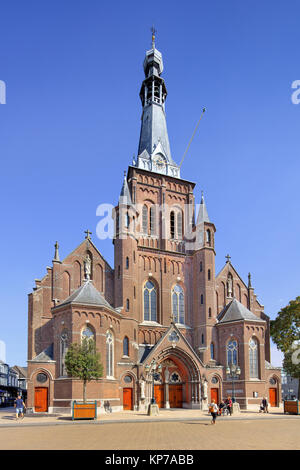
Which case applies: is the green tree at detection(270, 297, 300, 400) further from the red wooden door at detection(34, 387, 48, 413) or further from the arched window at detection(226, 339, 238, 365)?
the red wooden door at detection(34, 387, 48, 413)

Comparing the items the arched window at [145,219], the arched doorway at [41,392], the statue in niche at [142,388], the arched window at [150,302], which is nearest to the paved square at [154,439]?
the arched doorway at [41,392]

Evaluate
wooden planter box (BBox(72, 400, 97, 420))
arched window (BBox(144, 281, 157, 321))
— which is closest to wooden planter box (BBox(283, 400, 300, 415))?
wooden planter box (BBox(72, 400, 97, 420))

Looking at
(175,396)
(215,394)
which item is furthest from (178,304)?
(215,394)

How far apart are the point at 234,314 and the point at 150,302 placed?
9227mm

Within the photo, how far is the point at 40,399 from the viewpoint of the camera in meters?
39.3

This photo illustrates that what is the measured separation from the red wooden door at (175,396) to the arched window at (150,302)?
7354mm

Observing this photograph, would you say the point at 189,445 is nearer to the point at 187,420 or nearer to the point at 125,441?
the point at 125,441

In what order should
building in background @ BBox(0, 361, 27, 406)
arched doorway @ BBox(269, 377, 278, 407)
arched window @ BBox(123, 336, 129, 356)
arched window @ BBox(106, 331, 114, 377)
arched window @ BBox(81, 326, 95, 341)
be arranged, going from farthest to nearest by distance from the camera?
1. building in background @ BBox(0, 361, 27, 406)
2. arched doorway @ BBox(269, 377, 278, 407)
3. arched window @ BBox(123, 336, 129, 356)
4. arched window @ BBox(106, 331, 114, 377)
5. arched window @ BBox(81, 326, 95, 341)

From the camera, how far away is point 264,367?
46875 millimetres

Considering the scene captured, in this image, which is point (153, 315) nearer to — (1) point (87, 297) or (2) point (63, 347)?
(1) point (87, 297)

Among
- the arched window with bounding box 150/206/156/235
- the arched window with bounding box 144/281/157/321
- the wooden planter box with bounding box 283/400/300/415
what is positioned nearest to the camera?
the wooden planter box with bounding box 283/400/300/415

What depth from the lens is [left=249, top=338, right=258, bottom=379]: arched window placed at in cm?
4669

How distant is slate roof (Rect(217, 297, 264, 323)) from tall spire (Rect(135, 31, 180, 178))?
1760cm
